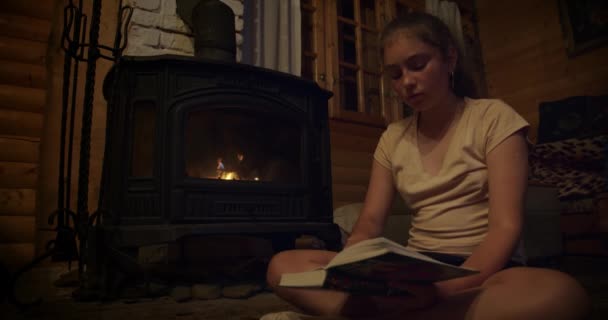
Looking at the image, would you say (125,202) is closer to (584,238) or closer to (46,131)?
(46,131)

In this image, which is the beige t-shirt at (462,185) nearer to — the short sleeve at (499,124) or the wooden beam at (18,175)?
the short sleeve at (499,124)

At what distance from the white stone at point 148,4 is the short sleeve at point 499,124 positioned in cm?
158

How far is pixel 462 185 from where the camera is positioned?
92 centimetres

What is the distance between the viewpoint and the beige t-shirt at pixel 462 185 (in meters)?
0.90

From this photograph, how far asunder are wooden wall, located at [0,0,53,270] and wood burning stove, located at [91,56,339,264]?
1.71 feet

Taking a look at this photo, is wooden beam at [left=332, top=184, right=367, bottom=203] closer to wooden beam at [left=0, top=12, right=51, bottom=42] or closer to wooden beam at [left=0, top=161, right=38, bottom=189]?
wooden beam at [left=0, top=161, right=38, bottom=189]

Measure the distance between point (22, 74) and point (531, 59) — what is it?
4.17m

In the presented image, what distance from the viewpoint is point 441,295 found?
68cm

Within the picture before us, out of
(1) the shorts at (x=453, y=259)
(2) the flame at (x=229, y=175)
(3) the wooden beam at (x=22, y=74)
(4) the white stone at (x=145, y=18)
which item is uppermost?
(4) the white stone at (x=145, y=18)

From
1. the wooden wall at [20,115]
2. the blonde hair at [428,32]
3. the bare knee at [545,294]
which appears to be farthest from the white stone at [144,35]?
the bare knee at [545,294]

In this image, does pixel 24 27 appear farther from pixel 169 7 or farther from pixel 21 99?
pixel 169 7

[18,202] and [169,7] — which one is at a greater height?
[169,7]

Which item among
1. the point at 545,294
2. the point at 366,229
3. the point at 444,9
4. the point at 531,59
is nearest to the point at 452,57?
the point at 366,229

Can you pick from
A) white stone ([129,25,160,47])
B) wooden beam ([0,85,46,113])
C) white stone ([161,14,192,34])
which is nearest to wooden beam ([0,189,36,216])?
wooden beam ([0,85,46,113])
